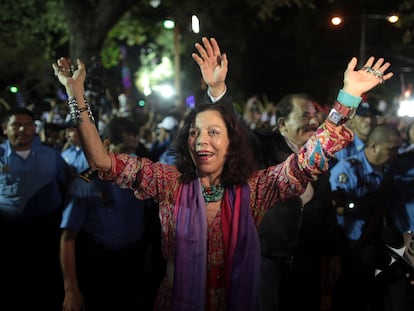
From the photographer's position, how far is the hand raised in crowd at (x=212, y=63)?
3182 mm

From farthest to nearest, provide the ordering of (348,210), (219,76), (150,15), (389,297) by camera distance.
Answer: (150,15) → (348,210) → (389,297) → (219,76)

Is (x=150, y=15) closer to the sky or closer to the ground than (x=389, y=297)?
closer to the sky

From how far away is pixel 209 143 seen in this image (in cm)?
269

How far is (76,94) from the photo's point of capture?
2537 millimetres

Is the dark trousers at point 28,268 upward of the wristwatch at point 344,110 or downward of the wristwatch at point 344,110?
downward

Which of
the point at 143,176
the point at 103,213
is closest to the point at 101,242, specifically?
the point at 103,213

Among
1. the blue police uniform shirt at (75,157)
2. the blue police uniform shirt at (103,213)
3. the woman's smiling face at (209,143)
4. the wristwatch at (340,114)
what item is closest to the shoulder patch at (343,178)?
the blue police uniform shirt at (103,213)

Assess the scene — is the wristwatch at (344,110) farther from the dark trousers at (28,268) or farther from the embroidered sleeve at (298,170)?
the dark trousers at (28,268)

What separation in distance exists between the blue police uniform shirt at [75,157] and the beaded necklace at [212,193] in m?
3.14

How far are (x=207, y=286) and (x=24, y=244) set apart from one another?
9.09ft

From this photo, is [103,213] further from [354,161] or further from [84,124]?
[354,161]

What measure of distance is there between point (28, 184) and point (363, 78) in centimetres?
357

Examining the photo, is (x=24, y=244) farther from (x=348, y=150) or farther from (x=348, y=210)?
(x=348, y=150)

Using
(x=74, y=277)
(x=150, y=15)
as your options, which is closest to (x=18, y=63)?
(x=150, y=15)
